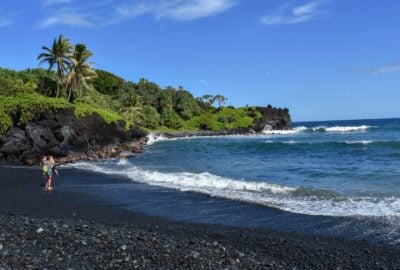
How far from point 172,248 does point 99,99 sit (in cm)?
5999

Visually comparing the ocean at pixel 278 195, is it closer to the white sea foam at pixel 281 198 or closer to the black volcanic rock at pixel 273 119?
the white sea foam at pixel 281 198

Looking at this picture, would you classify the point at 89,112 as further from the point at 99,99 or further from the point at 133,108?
the point at 133,108

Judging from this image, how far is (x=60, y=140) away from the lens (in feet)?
135

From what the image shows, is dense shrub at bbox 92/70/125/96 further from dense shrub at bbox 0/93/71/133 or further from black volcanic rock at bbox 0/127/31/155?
black volcanic rock at bbox 0/127/31/155

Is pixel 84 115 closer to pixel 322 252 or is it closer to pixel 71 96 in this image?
pixel 71 96

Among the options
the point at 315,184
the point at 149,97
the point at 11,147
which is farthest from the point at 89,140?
the point at 149,97

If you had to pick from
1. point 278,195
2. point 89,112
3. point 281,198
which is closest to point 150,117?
point 89,112

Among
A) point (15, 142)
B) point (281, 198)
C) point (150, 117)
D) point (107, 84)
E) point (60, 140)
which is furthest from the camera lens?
point (107, 84)

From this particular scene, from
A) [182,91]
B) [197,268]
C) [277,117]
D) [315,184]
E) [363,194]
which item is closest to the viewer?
[197,268]

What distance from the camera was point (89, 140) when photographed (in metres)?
47.1

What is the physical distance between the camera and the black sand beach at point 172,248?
A: 31.1ft

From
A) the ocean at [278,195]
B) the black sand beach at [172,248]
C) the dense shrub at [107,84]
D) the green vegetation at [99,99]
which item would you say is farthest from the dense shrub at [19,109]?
the dense shrub at [107,84]

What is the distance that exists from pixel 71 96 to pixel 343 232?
5199cm

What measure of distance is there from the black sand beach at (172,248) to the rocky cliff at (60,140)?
25.5 metres
